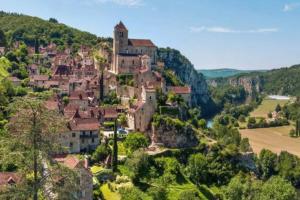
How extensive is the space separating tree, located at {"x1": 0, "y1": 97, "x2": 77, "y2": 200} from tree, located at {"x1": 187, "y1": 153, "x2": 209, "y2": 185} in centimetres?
4925

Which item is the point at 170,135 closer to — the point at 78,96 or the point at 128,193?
the point at 78,96

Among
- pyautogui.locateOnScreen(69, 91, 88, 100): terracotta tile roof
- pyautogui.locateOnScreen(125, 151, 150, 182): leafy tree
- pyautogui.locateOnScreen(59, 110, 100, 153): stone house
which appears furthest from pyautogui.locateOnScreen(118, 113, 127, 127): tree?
pyautogui.locateOnScreen(125, 151, 150, 182): leafy tree

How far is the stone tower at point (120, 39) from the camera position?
108m

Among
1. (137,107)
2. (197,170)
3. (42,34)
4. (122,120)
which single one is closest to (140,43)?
(137,107)

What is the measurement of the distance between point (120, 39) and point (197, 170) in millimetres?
48720

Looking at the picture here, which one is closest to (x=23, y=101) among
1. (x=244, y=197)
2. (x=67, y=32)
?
(x=244, y=197)

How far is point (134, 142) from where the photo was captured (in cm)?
7169

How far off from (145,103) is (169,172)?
1532 centimetres

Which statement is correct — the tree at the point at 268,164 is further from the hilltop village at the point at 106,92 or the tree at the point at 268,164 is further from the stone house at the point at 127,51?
the stone house at the point at 127,51

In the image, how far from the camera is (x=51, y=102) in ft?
251

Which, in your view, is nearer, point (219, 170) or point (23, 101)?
point (23, 101)

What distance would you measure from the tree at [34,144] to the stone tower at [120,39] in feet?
277

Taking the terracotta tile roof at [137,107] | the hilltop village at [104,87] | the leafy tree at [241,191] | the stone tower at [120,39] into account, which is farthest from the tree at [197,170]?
the stone tower at [120,39]

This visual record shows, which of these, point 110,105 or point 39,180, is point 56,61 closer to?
point 110,105
